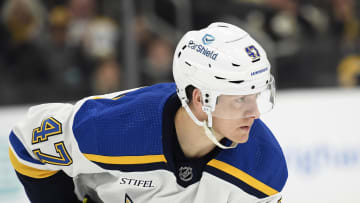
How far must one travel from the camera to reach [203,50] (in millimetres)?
1726

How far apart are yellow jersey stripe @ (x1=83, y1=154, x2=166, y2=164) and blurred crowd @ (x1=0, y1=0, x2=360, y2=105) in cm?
177

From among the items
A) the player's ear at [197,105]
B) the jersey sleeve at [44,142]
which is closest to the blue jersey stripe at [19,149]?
the jersey sleeve at [44,142]

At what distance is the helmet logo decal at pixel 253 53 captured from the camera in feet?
5.51

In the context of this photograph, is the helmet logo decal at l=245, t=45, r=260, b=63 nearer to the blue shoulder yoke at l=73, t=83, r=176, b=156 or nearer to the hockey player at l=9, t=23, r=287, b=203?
the hockey player at l=9, t=23, r=287, b=203

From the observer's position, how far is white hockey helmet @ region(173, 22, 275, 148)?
5.50 ft

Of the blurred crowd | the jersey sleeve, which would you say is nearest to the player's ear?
the jersey sleeve

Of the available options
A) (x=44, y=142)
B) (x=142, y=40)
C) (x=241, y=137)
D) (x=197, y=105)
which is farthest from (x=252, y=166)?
(x=142, y=40)

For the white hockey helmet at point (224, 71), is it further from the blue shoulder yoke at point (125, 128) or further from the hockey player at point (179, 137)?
the blue shoulder yoke at point (125, 128)

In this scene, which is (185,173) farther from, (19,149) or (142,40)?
(142,40)

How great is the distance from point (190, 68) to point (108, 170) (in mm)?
525

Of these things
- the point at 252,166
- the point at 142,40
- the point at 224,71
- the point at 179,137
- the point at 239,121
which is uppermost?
the point at 224,71

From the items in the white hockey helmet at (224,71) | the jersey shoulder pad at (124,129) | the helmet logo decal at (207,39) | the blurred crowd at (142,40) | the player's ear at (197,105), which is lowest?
the blurred crowd at (142,40)

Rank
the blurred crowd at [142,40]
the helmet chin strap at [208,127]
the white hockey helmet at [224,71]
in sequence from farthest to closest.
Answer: the blurred crowd at [142,40] < the helmet chin strap at [208,127] < the white hockey helmet at [224,71]

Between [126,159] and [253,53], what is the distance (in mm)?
599
